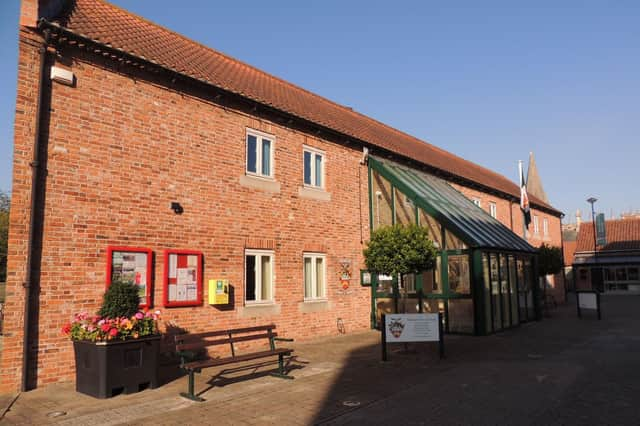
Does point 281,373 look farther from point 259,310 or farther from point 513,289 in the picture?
point 513,289

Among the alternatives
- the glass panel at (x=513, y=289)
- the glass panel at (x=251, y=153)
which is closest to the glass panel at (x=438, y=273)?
the glass panel at (x=513, y=289)

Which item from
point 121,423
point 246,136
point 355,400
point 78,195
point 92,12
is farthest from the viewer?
point 246,136

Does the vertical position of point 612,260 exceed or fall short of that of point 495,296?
it exceeds it

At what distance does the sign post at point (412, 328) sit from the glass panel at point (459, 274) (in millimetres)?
4142

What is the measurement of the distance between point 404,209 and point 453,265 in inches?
96.0

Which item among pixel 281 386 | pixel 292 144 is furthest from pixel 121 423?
pixel 292 144

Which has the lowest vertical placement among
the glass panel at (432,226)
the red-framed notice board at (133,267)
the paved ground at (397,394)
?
the paved ground at (397,394)

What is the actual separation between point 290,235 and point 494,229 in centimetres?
799

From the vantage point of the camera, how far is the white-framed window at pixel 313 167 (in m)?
13.2

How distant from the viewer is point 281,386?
24.5 feet

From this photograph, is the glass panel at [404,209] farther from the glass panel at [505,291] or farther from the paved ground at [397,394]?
the paved ground at [397,394]

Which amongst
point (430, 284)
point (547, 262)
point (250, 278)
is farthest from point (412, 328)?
point (547, 262)

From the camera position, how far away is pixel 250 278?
1110cm

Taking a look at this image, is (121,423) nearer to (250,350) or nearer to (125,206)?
(125,206)
